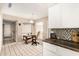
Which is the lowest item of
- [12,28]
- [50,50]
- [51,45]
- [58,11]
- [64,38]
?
[50,50]

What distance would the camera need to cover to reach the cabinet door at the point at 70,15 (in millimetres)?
1790

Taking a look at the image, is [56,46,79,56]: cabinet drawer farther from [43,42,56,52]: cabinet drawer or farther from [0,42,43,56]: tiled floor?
[0,42,43,56]: tiled floor

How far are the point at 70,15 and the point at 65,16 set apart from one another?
0.17 metres

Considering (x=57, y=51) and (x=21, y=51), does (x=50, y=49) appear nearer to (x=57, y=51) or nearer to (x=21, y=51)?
(x=57, y=51)

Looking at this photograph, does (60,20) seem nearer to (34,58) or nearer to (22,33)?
(34,58)

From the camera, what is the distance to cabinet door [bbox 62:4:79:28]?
5.87ft

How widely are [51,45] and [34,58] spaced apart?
1236 millimetres

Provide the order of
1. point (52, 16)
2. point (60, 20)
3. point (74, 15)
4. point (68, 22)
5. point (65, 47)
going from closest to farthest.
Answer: point (65, 47), point (74, 15), point (68, 22), point (60, 20), point (52, 16)

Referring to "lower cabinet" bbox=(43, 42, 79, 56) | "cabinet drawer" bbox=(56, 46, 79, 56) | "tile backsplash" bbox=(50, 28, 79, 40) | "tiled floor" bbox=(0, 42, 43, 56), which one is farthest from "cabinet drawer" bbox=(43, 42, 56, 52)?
"tiled floor" bbox=(0, 42, 43, 56)

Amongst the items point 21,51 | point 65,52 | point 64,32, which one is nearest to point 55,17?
point 64,32

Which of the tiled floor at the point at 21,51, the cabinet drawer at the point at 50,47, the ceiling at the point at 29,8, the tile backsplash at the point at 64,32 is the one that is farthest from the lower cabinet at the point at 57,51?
the ceiling at the point at 29,8

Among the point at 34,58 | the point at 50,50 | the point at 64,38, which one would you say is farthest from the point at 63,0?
the point at 64,38

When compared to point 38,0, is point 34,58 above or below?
below

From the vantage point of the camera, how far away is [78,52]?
1326mm
